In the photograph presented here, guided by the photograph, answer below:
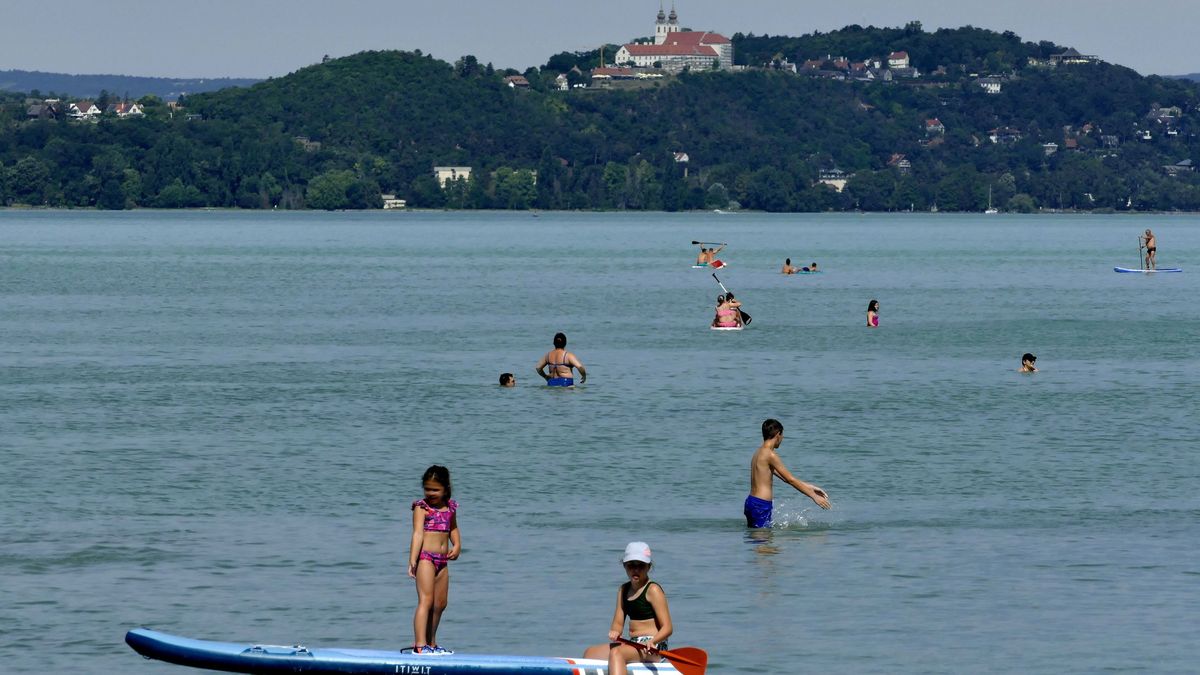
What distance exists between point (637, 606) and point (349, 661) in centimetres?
286

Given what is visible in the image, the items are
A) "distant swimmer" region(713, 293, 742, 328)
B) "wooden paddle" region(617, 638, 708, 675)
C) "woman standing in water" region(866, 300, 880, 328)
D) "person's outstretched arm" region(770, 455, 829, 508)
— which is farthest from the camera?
"woman standing in water" region(866, 300, 880, 328)

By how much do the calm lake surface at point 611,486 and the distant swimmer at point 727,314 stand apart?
48.0 inches

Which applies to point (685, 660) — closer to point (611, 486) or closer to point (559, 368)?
point (611, 486)

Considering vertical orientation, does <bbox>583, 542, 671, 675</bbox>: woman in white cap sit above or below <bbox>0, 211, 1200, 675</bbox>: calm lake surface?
above

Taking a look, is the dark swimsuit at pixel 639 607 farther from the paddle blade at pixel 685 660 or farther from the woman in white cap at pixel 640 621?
the paddle blade at pixel 685 660

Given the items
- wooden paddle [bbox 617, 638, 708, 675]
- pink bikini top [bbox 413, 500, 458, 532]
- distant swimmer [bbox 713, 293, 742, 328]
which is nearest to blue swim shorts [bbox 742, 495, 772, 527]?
pink bikini top [bbox 413, 500, 458, 532]

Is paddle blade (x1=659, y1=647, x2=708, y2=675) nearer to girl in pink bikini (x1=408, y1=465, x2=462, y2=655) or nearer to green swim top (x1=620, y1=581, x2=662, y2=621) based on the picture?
green swim top (x1=620, y1=581, x2=662, y2=621)

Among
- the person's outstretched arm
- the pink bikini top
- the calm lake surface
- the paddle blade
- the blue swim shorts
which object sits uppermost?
the pink bikini top

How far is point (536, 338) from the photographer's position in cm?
6975

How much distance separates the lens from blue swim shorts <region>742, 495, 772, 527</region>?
95.2 feet

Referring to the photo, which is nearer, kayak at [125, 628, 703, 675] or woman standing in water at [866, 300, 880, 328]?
kayak at [125, 628, 703, 675]

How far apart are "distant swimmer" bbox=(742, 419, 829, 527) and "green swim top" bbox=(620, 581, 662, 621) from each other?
7888 mm

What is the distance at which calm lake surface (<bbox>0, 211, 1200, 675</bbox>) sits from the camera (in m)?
23.3

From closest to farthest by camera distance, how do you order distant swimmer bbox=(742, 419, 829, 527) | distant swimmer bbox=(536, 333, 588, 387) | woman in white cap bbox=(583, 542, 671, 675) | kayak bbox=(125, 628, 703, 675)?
woman in white cap bbox=(583, 542, 671, 675) → kayak bbox=(125, 628, 703, 675) → distant swimmer bbox=(742, 419, 829, 527) → distant swimmer bbox=(536, 333, 588, 387)
